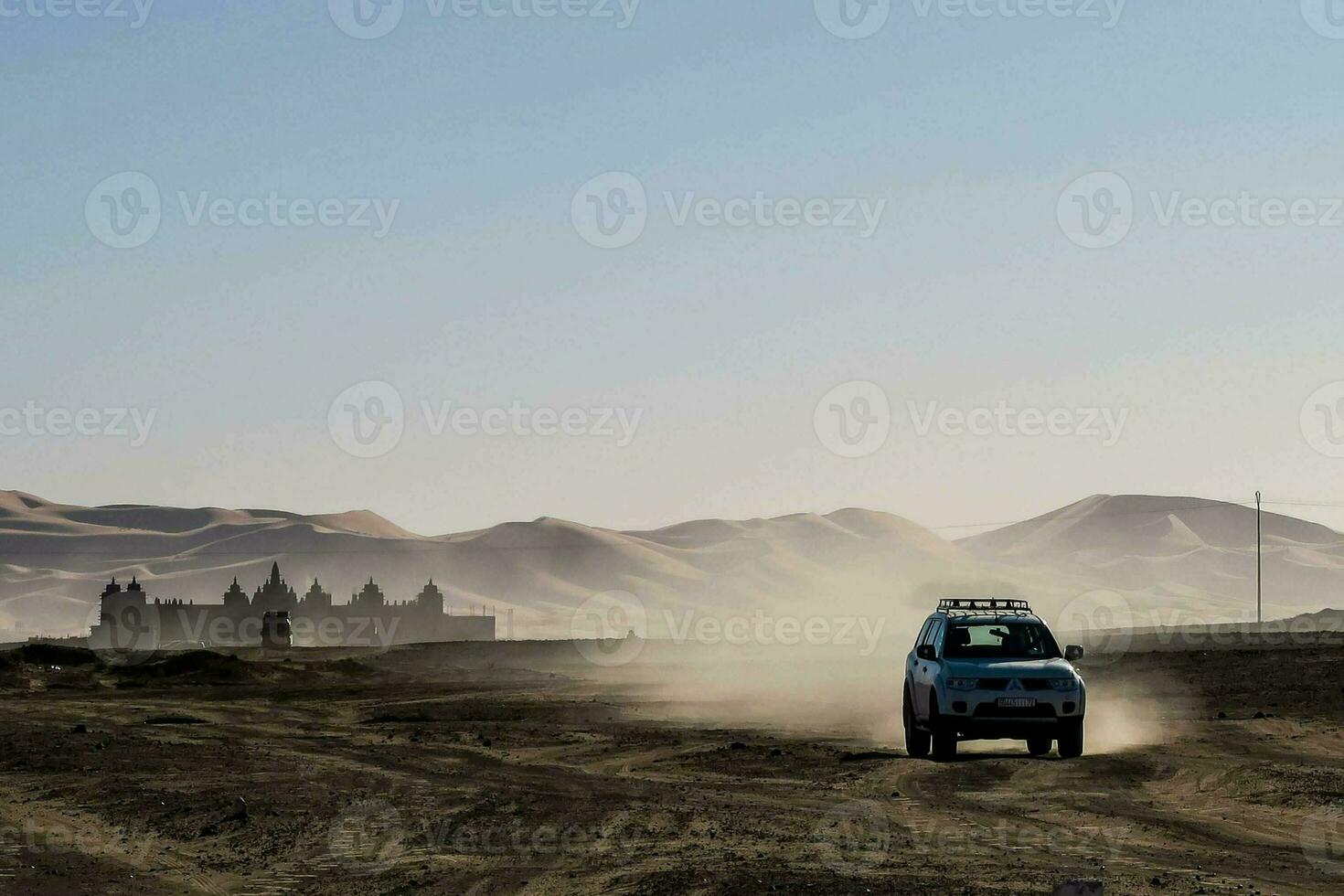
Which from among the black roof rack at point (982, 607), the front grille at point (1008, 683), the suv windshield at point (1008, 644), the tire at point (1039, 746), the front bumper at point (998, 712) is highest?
the black roof rack at point (982, 607)

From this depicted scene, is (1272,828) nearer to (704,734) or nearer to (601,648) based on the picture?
(704,734)

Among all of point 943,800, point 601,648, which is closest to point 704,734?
point 943,800

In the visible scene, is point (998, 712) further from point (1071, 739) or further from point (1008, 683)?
point (1071, 739)

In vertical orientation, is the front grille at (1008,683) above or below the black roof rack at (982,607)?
below

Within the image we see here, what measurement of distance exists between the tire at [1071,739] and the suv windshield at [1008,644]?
3.50 ft

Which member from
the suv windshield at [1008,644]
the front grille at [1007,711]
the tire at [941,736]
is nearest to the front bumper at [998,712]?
the front grille at [1007,711]

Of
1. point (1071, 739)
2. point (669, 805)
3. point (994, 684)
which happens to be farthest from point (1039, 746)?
point (669, 805)

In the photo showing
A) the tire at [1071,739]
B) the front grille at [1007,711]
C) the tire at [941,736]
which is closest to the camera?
the front grille at [1007,711]

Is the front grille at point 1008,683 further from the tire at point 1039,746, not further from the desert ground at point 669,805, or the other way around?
the tire at point 1039,746

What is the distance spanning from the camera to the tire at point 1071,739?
24.7 metres

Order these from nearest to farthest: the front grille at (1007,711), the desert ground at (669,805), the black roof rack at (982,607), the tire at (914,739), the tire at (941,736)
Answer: the desert ground at (669,805)
the front grille at (1007,711)
the tire at (941,736)
the black roof rack at (982,607)
the tire at (914,739)

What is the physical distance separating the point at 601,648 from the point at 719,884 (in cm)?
15393

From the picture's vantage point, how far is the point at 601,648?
16725cm

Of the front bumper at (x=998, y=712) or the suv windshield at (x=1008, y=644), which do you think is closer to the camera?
the front bumper at (x=998, y=712)
